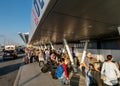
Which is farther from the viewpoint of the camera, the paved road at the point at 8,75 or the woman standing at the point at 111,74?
the paved road at the point at 8,75

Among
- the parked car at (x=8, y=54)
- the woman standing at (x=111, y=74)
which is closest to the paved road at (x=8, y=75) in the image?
the woman standing at (x=111, y=74)

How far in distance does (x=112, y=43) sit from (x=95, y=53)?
179cm

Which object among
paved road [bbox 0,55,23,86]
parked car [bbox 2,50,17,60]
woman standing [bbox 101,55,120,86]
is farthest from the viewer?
parked car [bbox 2,50,17,60]

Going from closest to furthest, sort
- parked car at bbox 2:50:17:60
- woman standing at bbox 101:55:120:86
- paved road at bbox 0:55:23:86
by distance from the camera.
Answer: woman standing at bbox 101:55:120:86, paved road at bbox 0:55:23:86, parked car at bbox 2:50:17:60

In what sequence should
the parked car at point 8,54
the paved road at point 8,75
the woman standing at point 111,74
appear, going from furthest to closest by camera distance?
the parked car at point 8,54, the paved road at point 8,75, the woman standing at point 111,74

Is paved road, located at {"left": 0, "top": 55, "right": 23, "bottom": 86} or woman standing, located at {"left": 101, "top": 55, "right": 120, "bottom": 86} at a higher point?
woman standing, located at {"left": 101, "top": 55, "right": 120, "bottom": 86}

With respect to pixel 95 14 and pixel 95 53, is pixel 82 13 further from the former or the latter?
pixel 95 53

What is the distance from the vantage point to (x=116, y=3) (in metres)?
5.43

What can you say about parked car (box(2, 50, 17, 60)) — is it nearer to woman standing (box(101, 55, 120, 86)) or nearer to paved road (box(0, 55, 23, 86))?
paved road (box(0, 55, 23, 86))

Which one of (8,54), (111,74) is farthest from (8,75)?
(8,54)

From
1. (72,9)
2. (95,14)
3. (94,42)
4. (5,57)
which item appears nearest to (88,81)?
(95,14)

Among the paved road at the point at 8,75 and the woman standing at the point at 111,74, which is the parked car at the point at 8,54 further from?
the woman standing at the point at 111,74

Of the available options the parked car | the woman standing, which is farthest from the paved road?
the parked car

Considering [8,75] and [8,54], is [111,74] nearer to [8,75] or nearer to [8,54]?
[8,75]
